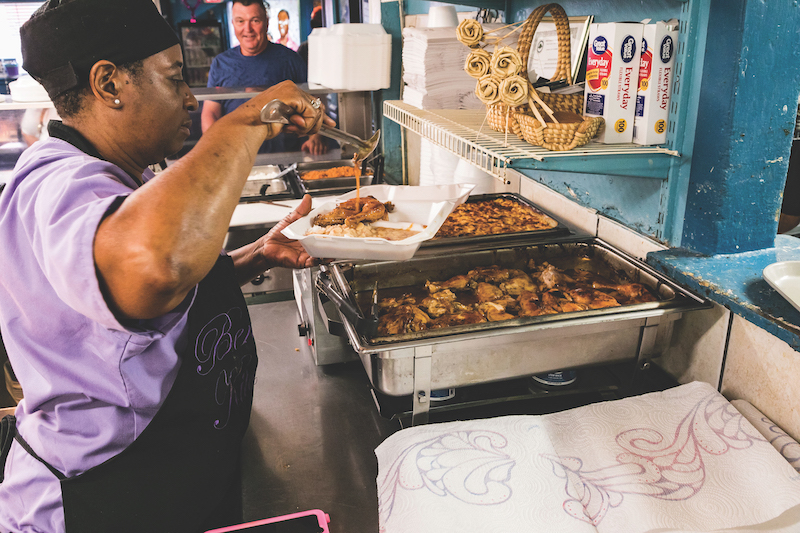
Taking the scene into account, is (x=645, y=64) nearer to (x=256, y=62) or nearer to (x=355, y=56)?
(x=355, y=56)

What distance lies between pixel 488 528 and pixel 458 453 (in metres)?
0.17

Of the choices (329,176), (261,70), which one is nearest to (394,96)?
(329,176)

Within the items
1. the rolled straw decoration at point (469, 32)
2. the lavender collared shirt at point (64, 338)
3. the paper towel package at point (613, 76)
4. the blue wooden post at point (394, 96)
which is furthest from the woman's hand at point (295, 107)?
the blue wooden post at point (394, 96)

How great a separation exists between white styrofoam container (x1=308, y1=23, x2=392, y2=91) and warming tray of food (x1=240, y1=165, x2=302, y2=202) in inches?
24.4

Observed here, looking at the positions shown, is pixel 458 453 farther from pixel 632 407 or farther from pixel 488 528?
pixel 632 407

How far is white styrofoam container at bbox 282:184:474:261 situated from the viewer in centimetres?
141

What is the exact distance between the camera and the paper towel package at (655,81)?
132 cm

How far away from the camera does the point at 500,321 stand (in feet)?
4.14

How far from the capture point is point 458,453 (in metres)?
1.10

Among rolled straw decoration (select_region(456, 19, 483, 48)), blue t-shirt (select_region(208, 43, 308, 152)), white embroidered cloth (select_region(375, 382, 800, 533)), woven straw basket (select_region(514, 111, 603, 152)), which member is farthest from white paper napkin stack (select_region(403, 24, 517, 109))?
blue t-shirt (select_region(208, 43, 308, 152))

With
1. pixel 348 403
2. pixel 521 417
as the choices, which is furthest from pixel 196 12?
pixel 521 417

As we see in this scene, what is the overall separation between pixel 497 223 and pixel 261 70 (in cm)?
270

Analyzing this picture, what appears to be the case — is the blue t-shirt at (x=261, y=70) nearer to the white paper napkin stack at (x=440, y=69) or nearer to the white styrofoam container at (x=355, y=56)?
the white styrofoam container at (x=355, y=56)

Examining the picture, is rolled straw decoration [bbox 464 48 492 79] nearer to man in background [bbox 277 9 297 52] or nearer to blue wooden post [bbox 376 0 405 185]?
blue wooden post [bbox 376 0 405 185]
